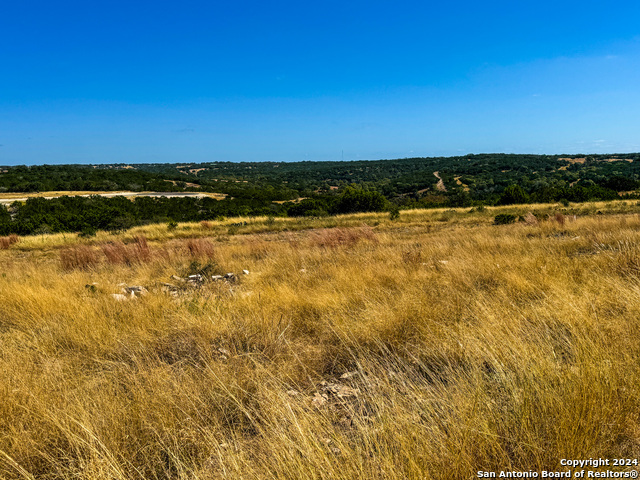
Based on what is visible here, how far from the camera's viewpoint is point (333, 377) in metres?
2.70

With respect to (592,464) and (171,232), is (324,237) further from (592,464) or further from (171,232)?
(171,232)

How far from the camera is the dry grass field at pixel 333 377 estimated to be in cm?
162

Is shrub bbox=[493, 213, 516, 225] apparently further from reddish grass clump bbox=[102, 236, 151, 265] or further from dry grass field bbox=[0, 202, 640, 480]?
reddish grass clump bbox=[102, 236, 151, 265]

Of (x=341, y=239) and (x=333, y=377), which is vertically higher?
(x=341, y=239)

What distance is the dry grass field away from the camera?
162 centimetres

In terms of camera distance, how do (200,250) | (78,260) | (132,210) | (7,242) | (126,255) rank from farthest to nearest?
(132,210)
(7,242)
(200,250)
(126,255)
(78,260)

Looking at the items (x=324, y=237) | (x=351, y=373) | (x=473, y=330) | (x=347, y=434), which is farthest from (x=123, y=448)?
(x=324, y=237)

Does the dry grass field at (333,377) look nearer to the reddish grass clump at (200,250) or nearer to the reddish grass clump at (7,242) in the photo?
the reddish grass clump at (200,250)

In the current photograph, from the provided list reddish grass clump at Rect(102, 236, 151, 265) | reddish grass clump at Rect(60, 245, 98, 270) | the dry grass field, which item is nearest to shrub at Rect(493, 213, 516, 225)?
the dry grass field

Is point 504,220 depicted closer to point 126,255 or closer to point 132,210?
point 126,255

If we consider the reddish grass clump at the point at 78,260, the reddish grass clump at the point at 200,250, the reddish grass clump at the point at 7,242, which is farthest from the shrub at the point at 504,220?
the reddish grass clump at the point at 7,242

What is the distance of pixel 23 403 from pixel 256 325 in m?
1.88

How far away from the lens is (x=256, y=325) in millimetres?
3584

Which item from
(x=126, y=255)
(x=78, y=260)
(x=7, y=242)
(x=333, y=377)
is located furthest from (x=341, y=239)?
(x=7, y=242)
